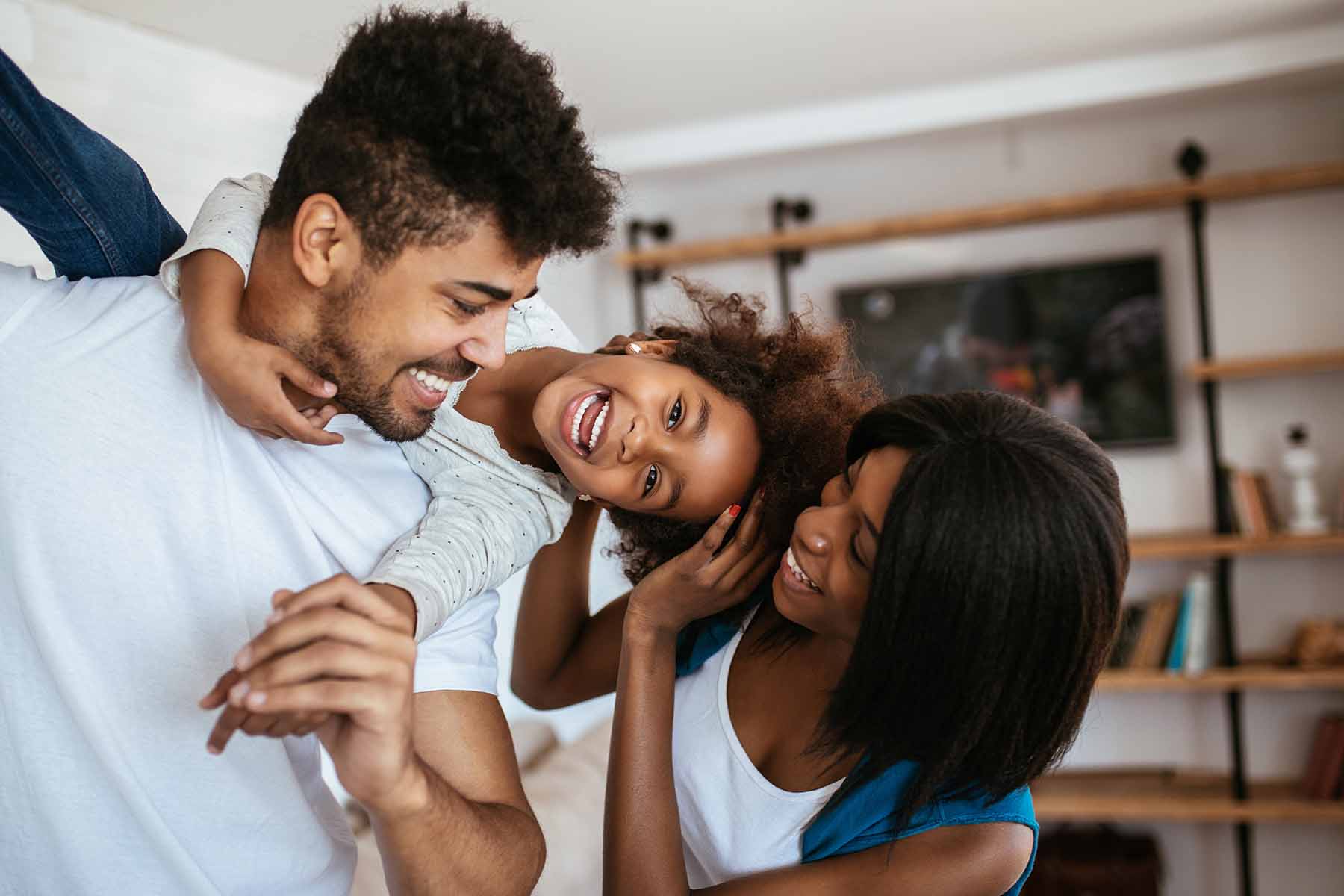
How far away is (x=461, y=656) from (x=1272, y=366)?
3.58 metres

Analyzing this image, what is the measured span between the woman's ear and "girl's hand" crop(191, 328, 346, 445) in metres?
0.56

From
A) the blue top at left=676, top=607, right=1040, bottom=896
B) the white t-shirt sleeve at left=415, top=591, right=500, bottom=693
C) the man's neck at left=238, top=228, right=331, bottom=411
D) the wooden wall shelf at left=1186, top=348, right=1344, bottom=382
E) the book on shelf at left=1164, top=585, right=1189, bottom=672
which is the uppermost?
the man's neck at left=238, top=228, right=331, bottom=411

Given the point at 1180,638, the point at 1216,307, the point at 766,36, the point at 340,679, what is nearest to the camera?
the point at 340,679

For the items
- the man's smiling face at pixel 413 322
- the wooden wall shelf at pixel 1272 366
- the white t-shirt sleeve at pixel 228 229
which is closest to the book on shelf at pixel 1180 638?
the wooden wall shelf at pixel 1272 366

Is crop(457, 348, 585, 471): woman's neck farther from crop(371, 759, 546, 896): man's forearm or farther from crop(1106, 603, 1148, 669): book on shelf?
crop(1106, 603, 1148, 669): book on shelf

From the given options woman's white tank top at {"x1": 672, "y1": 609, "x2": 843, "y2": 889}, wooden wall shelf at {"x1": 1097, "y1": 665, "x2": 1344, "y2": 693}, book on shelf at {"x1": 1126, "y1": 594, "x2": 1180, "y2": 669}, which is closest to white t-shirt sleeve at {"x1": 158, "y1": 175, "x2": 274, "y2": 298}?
woman's white tank top at {"x1": 672, "y1": 609, "x2": 843, "y2": 889}

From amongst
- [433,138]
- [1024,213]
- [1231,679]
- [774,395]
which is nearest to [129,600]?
[433,138]

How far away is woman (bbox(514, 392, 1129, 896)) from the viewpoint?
1.15m

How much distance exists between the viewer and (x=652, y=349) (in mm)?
1586

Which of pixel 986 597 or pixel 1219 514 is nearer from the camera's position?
pixel 986 597

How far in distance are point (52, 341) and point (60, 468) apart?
0.43ft

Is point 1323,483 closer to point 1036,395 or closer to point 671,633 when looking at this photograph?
point 1036,395

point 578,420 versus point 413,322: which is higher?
point 413,322

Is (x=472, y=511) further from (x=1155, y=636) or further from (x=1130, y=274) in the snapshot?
(x=1130, y=274)
